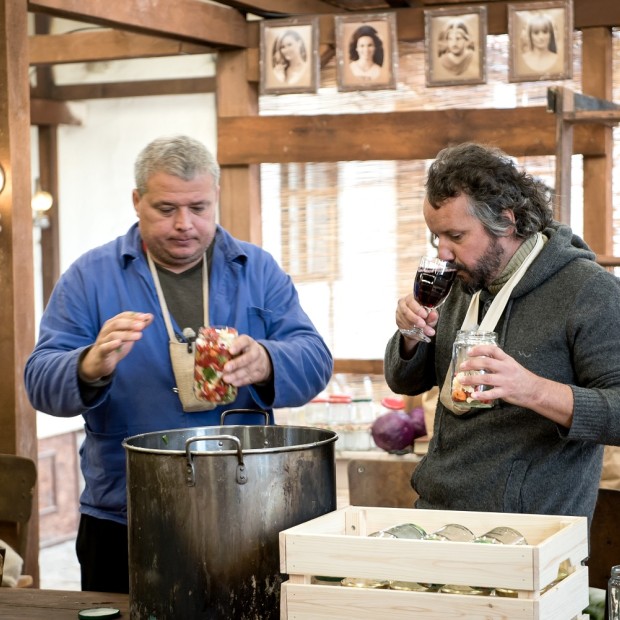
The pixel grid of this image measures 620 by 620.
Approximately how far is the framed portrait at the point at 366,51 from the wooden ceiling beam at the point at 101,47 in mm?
731

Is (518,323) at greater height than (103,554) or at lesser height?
greater

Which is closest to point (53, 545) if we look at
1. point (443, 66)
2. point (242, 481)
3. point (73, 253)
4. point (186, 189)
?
point (73, 253)

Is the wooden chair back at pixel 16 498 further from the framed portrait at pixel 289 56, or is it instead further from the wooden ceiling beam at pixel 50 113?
the wooden ceiling beam at pixel 50 113

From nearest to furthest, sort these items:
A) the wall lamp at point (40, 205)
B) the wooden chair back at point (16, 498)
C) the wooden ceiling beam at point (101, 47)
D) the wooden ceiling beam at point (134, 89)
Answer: the wooden chair back at point (16, 498) < the wooden ceiling beam at point (101, 47) < the wall lamp at point (40, 205) < the wooden ceiling beam at point (134, 89)

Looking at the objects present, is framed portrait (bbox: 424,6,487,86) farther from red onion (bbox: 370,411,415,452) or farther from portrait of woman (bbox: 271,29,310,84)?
red onion (bbox: 370,411,415,452)

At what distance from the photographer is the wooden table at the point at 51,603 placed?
2.21 m

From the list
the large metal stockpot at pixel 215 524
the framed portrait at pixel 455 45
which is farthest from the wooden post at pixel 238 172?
the large metal stockpot at pixel 215 524

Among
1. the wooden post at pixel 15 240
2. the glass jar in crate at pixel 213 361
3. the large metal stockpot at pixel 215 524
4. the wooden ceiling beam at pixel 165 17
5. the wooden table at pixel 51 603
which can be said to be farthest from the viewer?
the wooden ceiling beam at pixel 165 17

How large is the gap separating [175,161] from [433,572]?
3.88 feet

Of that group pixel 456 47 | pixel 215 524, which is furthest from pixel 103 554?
pixel 456 47

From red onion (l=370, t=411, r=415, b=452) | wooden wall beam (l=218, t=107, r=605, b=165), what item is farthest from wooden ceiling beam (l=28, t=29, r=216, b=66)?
red onion (l=370, t=411, r=415, b=452)

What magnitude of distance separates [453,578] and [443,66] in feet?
11.9

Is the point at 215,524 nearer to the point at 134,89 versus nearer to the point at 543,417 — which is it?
the point at 543,417

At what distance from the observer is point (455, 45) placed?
5.05m
